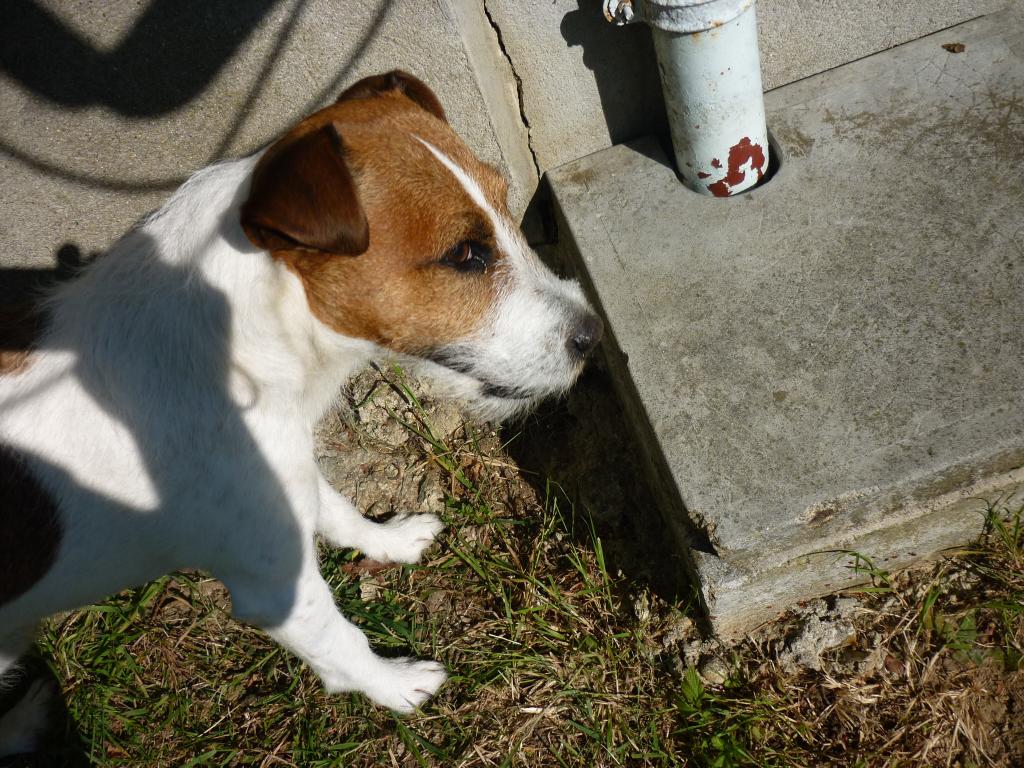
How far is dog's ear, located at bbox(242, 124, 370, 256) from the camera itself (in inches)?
82.2

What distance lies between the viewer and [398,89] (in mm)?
2645

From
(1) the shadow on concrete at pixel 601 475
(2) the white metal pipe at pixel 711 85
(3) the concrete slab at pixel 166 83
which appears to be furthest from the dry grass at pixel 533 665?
(3) the concrete slab at pixel 166 83

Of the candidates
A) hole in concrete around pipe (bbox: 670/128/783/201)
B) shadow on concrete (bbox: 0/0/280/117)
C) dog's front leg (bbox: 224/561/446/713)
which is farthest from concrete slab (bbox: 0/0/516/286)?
dog's front leg (bbox: 224/561/446/713)

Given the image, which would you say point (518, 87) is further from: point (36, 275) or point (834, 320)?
point (36, 275)

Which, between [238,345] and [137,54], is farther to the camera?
[137,54]

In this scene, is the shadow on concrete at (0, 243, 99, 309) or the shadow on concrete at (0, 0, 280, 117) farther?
the shadow on concrete at (0, 243, 99, 309)

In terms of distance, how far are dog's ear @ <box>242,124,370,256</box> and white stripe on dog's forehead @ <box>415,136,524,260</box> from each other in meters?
0.36

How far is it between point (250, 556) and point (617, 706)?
1.43 m

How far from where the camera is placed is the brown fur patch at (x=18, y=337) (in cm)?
236

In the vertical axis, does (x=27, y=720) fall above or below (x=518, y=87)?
below

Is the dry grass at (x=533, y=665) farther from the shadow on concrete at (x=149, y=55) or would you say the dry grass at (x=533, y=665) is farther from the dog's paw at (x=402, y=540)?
the shadow on concrete at (x=149, y=55)

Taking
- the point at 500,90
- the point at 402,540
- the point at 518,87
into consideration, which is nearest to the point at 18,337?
the point at 402,540

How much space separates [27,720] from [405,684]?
5.41 ft

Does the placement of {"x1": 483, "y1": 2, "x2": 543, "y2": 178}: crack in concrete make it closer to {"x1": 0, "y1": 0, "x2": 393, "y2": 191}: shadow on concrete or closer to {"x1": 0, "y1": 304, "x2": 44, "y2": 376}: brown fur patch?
{"x1": 0, "y1": 0, "x2": 393, "y2": 191}: shadow on concrete
